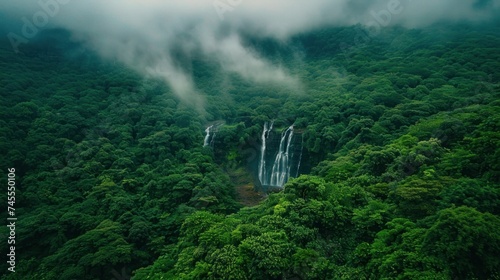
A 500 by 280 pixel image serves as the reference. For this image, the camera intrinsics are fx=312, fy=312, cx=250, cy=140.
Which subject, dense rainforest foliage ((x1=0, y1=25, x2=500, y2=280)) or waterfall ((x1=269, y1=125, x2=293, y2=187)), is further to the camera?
waterfall ((x1=269, y1=125, x2=293, y2=187))

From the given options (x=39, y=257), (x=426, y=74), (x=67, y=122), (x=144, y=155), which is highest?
(x=426, y=74)

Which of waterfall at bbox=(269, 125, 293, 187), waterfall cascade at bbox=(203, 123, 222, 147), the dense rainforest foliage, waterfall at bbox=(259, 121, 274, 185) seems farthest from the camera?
waterfall cascade at bbox=(203, 123, 222, 147)

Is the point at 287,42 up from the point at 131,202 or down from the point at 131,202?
up

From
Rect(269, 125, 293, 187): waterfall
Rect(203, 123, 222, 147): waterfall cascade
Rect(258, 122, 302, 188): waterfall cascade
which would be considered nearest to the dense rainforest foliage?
Rect(203, 123, 222, 147): waterfall cascade

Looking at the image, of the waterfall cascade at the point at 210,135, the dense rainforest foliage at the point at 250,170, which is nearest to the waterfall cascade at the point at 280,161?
the dense rainforest foliage at the point at 250,170

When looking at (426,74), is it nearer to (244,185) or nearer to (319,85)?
(319,85)

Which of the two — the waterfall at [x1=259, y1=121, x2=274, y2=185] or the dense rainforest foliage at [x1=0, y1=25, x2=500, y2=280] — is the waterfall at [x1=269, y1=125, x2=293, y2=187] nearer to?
the waterfall at [x1=259, y1=121, x2=274, y2=185]

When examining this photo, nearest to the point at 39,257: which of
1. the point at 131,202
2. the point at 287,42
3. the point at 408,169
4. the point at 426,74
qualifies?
the point at 131,202
